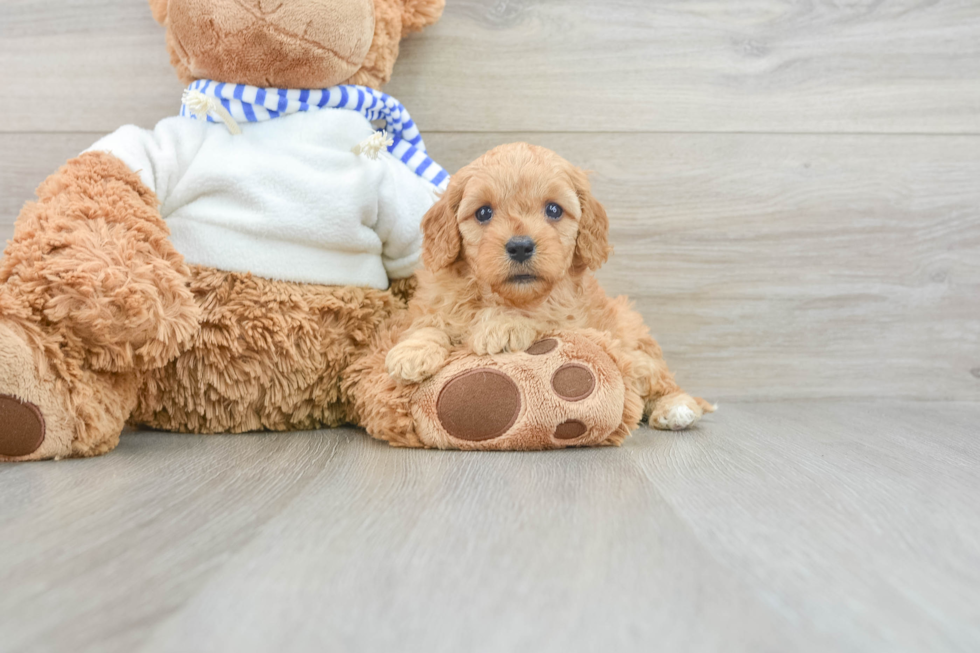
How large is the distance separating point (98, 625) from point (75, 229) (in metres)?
0.66

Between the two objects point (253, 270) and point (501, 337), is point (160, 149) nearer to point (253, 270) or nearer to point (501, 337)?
point (253, 270)

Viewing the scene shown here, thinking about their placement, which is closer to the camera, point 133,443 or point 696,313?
point 133,443

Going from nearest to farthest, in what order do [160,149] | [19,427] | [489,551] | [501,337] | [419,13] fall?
[489,551]
[19,427]
[501,337]
[160,149]
[419,13]

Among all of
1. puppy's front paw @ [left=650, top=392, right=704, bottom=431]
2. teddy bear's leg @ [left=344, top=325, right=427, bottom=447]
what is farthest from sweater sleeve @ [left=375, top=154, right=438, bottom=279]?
puppy's front paw @ [left=650, top=392, right=704, bottom=431]

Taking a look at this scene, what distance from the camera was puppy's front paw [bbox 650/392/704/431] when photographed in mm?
1218


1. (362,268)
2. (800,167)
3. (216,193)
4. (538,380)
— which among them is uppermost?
(800,167)

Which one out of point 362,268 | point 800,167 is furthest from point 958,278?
point 362,268

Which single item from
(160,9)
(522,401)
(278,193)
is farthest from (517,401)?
(160,9)

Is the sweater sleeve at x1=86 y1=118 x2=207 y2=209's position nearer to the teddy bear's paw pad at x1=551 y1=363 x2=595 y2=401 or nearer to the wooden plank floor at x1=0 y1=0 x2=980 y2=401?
the wooden plank floor at x1=0 y1=0 x2=980 y2=401

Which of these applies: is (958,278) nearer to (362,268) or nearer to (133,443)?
(362,268)

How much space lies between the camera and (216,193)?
1147 mm

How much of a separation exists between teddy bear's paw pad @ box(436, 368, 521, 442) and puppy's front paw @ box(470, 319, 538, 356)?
42 mm

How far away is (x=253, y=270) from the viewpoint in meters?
1.13

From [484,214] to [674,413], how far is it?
476 millimetres
